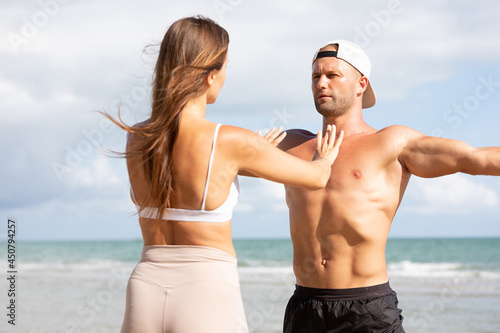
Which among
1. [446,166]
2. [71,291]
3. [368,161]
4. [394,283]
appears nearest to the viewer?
[446,166]

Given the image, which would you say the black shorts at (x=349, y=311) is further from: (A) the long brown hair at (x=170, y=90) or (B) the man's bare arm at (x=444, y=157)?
(A) the long brown hair at (x=170, y=90)

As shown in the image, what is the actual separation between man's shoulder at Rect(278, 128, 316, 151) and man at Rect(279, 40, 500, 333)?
248 millimetres

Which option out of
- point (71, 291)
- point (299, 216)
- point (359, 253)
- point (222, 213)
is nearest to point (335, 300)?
point (359, 253)

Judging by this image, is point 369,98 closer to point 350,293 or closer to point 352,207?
point 352,207

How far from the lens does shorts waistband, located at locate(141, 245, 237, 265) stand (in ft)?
6.68

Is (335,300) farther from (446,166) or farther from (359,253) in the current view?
(446,166)

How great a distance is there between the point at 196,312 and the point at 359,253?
158 cm

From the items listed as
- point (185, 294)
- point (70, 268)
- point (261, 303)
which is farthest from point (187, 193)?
point (70, 268)

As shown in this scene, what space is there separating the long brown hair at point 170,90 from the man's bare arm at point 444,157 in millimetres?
1601

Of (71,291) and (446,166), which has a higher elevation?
(446,166)

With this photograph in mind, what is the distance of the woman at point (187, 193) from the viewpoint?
2.00 meters

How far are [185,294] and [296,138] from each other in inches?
80.6

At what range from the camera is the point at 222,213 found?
2.07m

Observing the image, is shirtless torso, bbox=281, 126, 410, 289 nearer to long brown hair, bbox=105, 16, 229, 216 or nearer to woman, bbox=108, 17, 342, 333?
woman, bbox=108, 17, 342, 333
